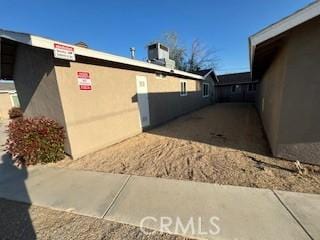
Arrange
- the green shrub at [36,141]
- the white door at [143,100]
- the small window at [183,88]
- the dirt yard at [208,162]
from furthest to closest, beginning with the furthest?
the small window at [183,88] < the white door at [143,100] < the green shrub at [36,141] < the dirt yard at [208,162]

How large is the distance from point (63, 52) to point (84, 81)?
1021mm

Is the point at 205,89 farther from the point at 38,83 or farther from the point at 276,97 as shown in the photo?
the point at 38,83

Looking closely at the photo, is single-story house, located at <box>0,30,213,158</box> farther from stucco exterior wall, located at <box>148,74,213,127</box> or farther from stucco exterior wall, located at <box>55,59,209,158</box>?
stucco exterior wall, located at <box>148,74,213,127</box>

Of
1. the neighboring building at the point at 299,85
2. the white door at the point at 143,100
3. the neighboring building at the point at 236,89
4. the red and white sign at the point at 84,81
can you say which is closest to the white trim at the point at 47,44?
the red and white sign at the point at 84,81

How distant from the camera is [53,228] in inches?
92.9

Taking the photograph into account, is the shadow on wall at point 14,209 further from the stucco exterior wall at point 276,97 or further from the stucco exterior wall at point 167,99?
the stucco exterior wall at point 167,99

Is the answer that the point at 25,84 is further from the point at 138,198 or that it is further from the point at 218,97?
the point at 218,97

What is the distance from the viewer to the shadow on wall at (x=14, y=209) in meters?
2.30

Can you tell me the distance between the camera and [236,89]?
23.3 metres

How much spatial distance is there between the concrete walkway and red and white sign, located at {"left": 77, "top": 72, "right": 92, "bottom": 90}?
8.58ft

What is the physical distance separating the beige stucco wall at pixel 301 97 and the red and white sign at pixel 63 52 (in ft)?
16.9

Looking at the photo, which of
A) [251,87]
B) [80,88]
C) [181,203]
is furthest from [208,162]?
[251,87]

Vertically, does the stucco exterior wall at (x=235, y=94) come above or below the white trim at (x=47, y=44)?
below

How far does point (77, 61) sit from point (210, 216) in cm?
504
